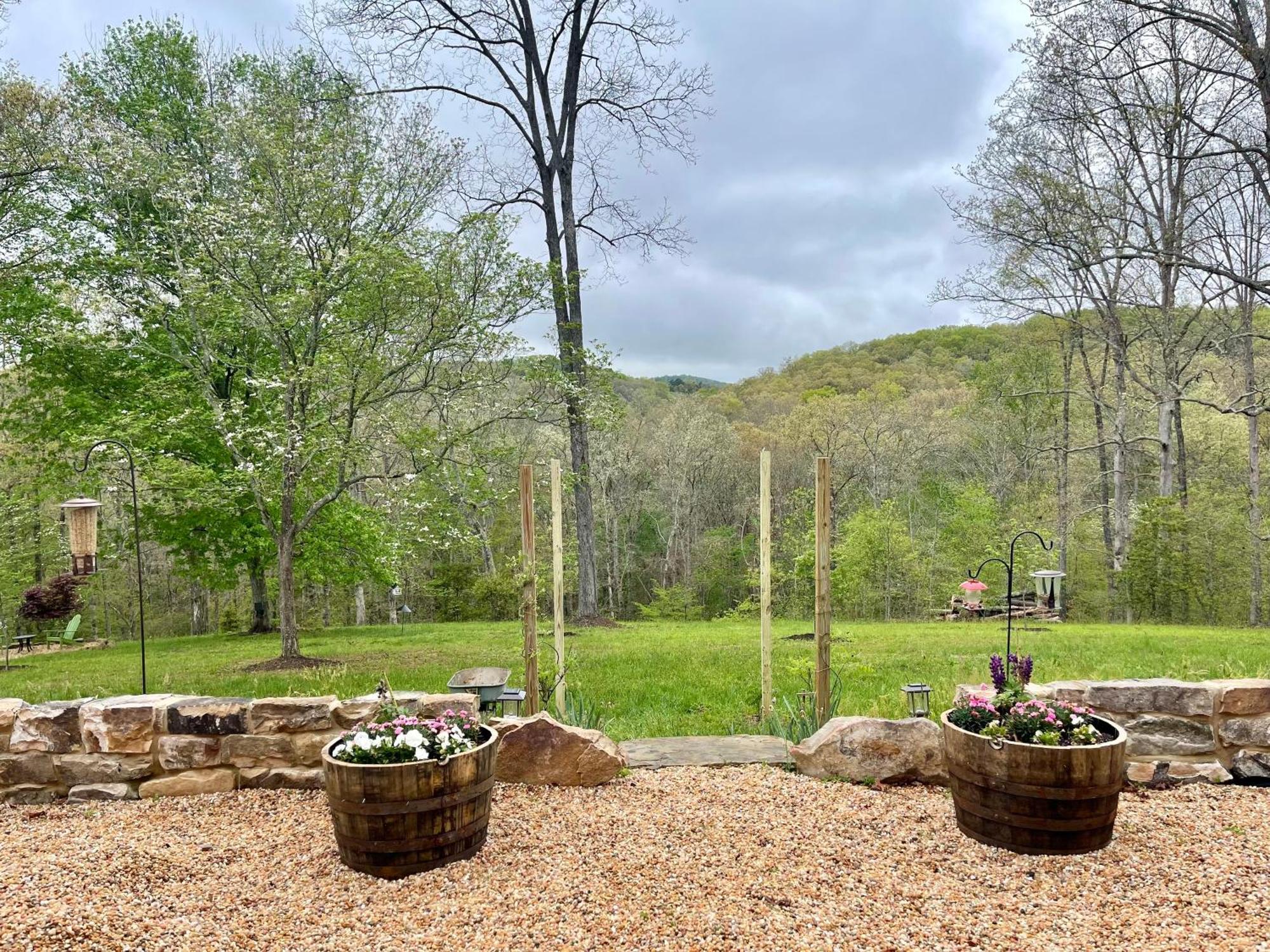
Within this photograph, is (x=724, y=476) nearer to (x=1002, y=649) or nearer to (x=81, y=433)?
(x=1002, y=649)

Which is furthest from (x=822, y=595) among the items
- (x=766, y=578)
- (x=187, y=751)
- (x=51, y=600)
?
(x=51, y=600)

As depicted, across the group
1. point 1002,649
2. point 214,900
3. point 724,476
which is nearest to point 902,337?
point 724,476

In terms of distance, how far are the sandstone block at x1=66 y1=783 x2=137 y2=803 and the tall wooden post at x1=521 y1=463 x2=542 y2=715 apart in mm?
2164

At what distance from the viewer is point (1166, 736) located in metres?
3.88

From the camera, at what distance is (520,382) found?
11.5 meters

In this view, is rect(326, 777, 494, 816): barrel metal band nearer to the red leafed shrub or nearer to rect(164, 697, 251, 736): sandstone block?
rect(164, 697, 251, 736): sandstone block

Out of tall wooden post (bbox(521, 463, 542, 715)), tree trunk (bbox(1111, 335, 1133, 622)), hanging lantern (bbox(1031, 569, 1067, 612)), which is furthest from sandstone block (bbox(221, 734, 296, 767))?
tree trunk (bbox(1111, 335, 1133, 622))

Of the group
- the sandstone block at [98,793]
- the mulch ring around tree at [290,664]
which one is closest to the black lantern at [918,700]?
the sandstone block at [98,793]

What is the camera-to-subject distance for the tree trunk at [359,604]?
19.9 meters

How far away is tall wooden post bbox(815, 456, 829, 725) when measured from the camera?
181 inches

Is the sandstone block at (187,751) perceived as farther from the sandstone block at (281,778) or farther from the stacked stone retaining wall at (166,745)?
the sandstone block at (281,778)

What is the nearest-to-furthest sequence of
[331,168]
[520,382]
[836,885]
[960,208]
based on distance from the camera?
1. [836,885]
2. [331,168]
3. [520,382]
4. [960,208]

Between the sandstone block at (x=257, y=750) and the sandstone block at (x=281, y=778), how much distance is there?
29mm

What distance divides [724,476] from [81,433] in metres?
18.7
